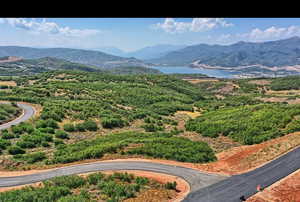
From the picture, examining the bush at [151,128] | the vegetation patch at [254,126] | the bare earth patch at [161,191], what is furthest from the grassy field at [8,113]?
the vegetation patch at [254,126]

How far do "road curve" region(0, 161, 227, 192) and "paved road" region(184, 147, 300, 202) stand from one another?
1.06 m

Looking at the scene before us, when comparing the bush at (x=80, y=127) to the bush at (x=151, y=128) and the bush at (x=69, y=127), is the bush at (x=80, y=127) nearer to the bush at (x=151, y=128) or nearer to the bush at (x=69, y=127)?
the bush at (x=69, y=127)

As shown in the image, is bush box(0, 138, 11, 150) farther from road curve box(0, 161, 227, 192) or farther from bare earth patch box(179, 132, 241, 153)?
bare earth patch box(179, 132, 241, 153)

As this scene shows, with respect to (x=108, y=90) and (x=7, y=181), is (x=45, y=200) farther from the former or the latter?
(x=108, y=90)

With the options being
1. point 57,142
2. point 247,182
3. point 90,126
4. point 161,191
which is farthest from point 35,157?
point 247,182

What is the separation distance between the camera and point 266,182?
2323cm

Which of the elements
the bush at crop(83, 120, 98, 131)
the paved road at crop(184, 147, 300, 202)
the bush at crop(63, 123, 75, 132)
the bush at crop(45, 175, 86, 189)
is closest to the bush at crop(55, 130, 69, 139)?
the bush at crop(63, 123, 75, 132)

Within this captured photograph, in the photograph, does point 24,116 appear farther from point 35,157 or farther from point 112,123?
point 35,157

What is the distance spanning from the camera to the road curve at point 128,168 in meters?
24.5

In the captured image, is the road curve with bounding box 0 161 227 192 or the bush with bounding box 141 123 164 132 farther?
the bush with bounding box 141 123 164 132

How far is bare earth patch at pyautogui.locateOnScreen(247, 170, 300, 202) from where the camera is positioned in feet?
67.2

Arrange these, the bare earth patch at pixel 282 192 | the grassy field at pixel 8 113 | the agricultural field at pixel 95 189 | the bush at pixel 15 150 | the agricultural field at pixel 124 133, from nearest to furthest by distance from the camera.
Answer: the agricultural field at pixel 95 189
the bare earth patch at pixel 282 192
the agricultural field at pixel 124 133
the bush at pixel 15 150
the grassy field at pixel 8 113

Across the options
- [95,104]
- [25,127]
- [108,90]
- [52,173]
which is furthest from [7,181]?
[108,90]

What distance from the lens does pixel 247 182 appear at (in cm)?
2355
